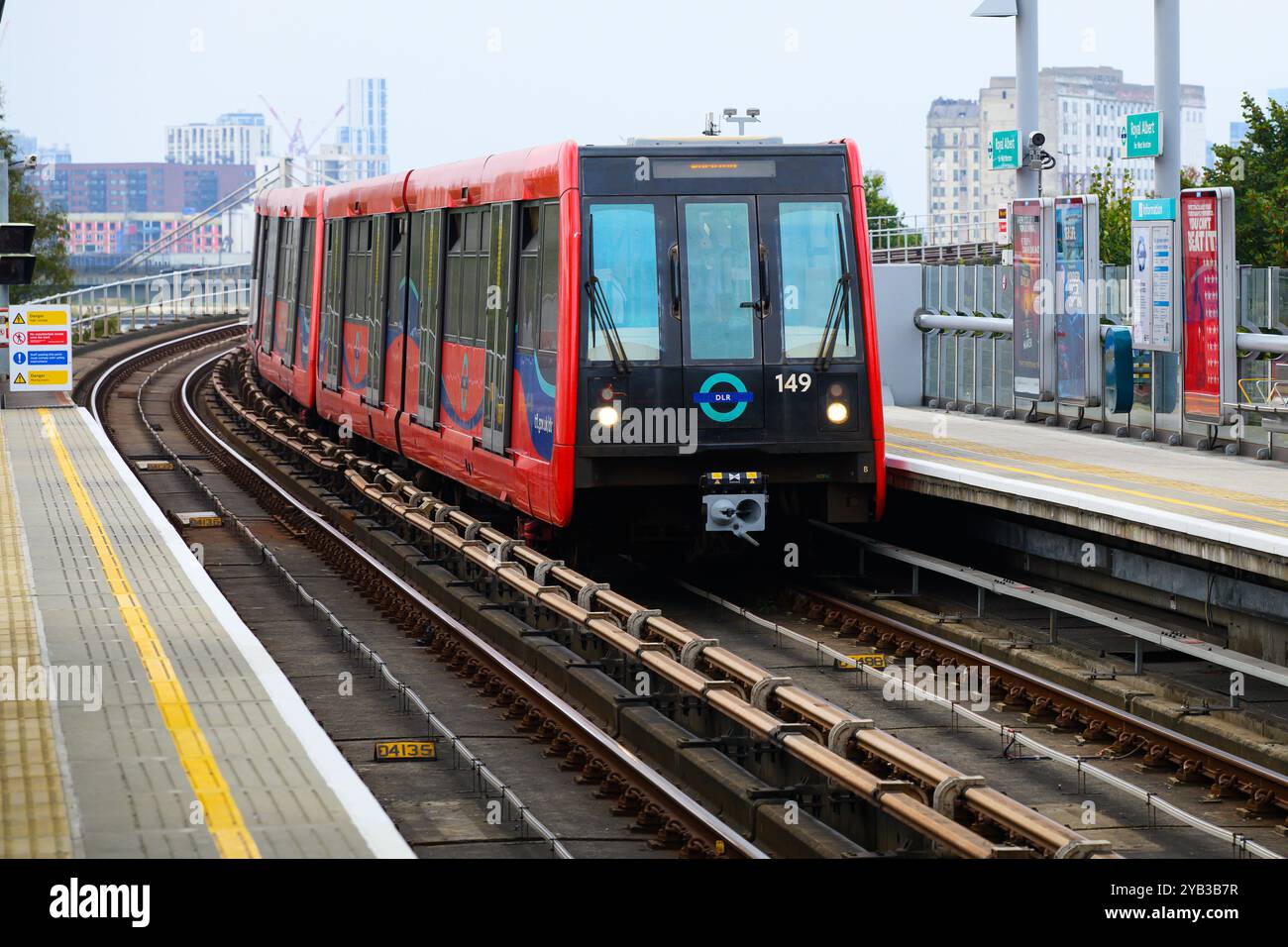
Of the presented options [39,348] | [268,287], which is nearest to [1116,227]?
[268,287]

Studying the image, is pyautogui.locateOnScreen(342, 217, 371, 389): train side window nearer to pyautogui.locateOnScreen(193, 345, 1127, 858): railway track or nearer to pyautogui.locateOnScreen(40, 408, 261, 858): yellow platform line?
pyautogui.locateOnScreen(193, 345, 1127, 858): railway track

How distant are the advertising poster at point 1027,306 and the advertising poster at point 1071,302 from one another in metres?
0.23

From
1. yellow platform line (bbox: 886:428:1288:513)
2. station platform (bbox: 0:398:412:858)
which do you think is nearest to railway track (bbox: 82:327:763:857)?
station platform (bbox: 0:398:412:858)

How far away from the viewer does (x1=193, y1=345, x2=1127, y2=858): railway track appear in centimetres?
848

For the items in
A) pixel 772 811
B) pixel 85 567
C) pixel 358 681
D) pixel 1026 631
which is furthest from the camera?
pixel 85 567

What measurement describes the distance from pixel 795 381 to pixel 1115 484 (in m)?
2.55

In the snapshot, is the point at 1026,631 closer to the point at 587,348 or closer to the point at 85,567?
the point at 587,348

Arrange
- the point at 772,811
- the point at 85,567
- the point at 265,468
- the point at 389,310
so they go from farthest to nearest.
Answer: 1. the point at 265,468
2. the point at 389,310
3. the point at 85,567
4. the point at 772,811

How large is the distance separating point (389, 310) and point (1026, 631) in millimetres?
9707

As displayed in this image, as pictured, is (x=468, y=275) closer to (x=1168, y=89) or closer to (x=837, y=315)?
(x=837, y=315)

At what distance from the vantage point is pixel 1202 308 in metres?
18.5

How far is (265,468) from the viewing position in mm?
28766

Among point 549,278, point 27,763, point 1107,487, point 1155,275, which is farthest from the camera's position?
point 1155,275
